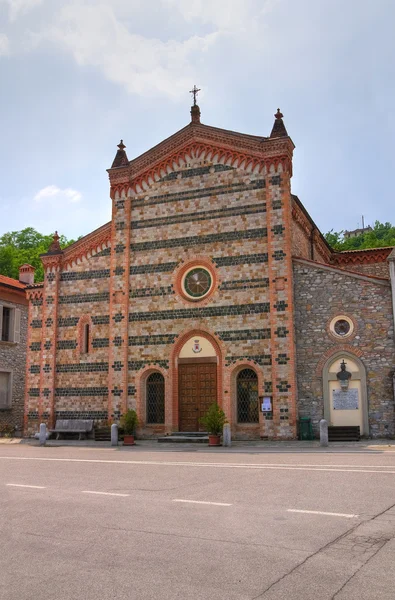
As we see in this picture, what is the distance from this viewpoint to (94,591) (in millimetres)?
5305

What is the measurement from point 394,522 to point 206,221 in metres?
19.5

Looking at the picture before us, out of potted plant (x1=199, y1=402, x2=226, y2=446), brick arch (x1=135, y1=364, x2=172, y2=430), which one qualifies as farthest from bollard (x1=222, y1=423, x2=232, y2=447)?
brick arch (x1=135, y1=364, x2=172, y2=430)

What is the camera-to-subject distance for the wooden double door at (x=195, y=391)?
25.0 m

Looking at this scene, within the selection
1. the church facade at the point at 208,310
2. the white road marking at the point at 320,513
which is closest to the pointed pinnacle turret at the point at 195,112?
the church facade at the point at 208,310

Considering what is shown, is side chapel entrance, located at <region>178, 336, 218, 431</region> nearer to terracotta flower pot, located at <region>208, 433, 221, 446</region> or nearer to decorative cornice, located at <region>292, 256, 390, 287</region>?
terracotta flower pot, located at <region>208, 433, 221, 446</region>

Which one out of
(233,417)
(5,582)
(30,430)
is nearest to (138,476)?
(5,582)

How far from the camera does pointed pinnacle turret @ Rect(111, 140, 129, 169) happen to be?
28.5 m

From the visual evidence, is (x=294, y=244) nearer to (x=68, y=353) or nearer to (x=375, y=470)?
(x=68, y=353)

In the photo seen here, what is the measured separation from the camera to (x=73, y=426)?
2658 centimetres

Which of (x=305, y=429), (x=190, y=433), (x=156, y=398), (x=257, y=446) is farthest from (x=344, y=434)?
(x=156, y=398)

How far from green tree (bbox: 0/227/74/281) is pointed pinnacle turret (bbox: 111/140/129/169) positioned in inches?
821

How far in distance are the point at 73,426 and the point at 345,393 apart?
11946 mm

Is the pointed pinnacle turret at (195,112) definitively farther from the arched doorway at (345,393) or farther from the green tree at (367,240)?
the green tree at (367,240)

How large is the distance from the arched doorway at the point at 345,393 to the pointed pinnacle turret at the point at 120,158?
1343 cm
